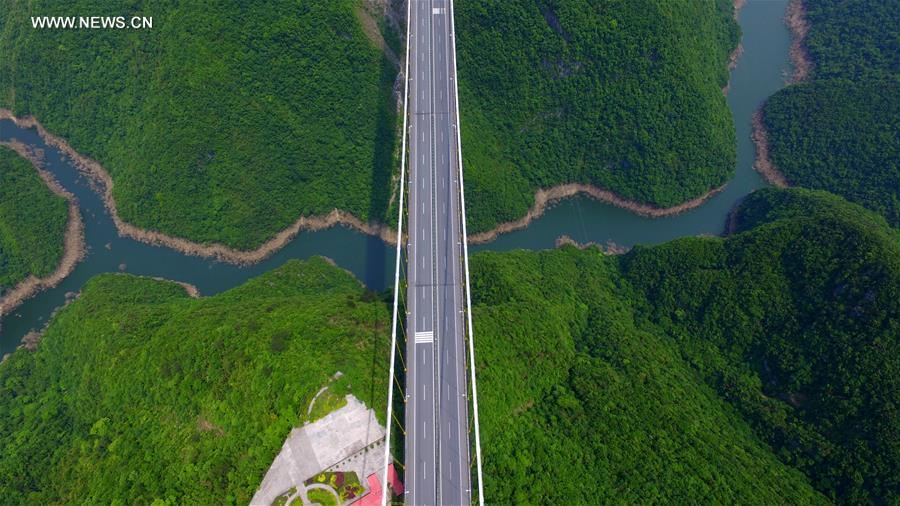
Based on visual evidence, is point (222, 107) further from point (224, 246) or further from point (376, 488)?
point (376, 488)

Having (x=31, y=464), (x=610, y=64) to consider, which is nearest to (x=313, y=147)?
(x=610, y=64)

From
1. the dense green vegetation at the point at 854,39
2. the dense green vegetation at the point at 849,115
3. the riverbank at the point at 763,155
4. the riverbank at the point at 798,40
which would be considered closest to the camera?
the dense green vegetation at the point at 849,115

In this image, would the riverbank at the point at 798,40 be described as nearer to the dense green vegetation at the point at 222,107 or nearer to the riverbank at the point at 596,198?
the riverbank at the point at 596,198

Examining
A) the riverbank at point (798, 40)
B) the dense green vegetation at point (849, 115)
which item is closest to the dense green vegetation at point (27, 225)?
the dense green vegetation at point (849, 115)

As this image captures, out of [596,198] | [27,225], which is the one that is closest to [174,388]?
[27,225]

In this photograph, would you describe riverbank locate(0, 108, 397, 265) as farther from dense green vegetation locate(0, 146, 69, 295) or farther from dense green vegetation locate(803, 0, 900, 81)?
dense green vegetation locate(803, 0, 900, 81)

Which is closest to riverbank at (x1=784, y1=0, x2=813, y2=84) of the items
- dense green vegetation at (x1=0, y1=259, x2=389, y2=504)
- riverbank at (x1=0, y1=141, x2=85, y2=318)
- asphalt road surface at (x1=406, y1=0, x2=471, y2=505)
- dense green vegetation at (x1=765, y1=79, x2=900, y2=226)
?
dense green vegetation at (x1=765, y1=79, x2=900, y2=226)
